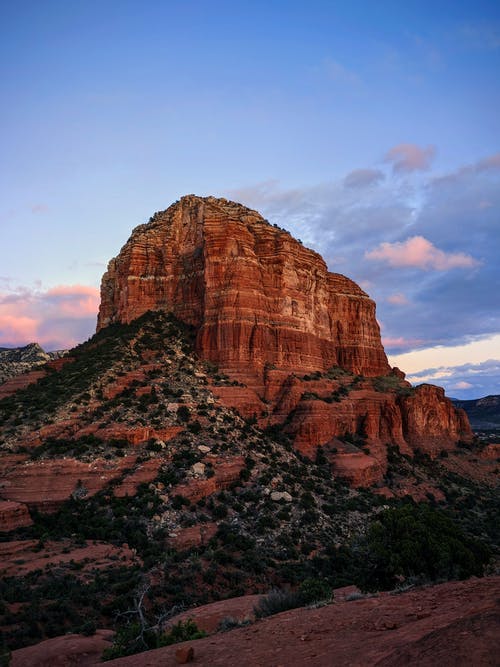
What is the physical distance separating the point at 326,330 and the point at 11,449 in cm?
5076

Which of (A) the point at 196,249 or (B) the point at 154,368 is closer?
(B) the point at 154,368

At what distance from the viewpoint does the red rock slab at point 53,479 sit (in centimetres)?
3578

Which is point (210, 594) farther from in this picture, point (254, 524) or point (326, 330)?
point (326, 330)

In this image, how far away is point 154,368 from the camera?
54.4 metres

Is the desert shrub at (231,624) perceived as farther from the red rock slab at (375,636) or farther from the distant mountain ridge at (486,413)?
the distant mountain ridge at (486,413)

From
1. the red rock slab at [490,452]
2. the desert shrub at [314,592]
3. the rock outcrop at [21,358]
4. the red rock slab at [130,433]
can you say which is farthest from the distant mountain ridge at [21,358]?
the red rock slab at [490,452]

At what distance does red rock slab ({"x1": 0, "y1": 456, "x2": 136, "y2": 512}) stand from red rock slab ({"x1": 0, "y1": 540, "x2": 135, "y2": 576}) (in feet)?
17.5

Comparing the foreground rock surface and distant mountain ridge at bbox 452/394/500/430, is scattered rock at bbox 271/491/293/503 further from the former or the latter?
distant mountain ridge at bbox 452/394/500/430

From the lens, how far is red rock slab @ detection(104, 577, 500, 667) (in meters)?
8.36

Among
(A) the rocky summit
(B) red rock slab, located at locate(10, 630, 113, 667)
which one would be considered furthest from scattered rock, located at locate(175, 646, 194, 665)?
(B) red rock slab, located at locate(10, 630, 113, 667)

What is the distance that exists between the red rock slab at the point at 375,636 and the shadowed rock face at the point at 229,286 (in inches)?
1731

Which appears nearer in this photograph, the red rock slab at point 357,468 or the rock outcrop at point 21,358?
the red rock slab at point 357,468

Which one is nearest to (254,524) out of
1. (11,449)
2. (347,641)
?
(11,449)

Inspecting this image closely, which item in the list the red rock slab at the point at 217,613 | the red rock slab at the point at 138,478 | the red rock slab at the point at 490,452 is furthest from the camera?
the red rock slab at the point at 490,452
